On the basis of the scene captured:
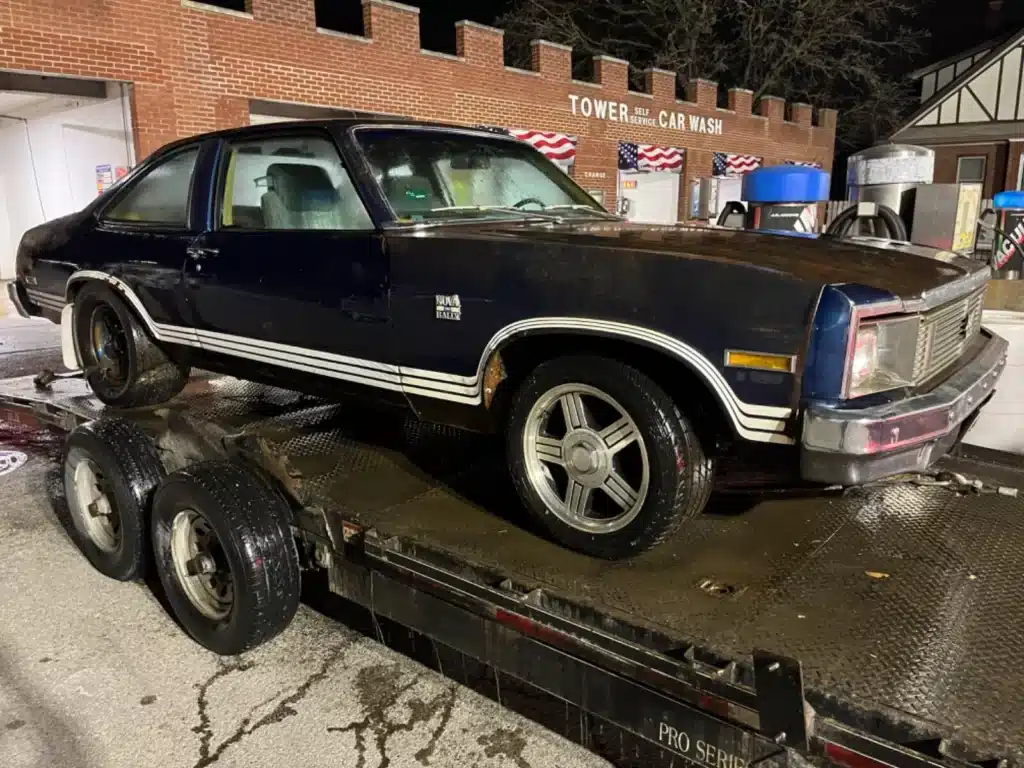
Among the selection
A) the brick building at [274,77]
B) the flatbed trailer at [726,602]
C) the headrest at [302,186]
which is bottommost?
the flatbed trailer at [726,602]

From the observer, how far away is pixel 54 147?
1459cm

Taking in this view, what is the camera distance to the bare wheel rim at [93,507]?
13.1 ft

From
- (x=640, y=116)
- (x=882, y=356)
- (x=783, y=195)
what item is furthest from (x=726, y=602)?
(x=640, y=116)

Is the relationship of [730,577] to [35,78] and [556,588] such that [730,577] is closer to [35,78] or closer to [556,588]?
[556,588]

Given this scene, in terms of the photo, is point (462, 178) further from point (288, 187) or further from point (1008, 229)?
point (1008, 229)

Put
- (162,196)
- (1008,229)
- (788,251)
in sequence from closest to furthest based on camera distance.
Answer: (788,251)
(162,196)
(1008,229)

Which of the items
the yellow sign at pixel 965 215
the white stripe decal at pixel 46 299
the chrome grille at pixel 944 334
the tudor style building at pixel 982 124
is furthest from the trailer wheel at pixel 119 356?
the tudor style building at pixel 982 124

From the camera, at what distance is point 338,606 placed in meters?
3.86

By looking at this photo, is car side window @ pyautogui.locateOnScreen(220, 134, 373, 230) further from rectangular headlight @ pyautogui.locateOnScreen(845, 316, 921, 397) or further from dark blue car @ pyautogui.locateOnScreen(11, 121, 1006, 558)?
rectangular headlight @ pyautogui.locateOnScreen(845, 316, 921, 397)

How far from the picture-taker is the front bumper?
89.1 inches

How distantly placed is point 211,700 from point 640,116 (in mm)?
18837

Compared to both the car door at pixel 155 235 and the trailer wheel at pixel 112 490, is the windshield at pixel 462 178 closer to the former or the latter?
the car door at pixel 155 235

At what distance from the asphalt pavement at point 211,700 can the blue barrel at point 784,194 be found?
16.8 feet

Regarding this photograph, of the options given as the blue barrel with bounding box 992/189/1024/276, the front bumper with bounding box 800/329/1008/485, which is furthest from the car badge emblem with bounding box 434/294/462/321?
the blue barrel with bounding box 992/189/1024/276
